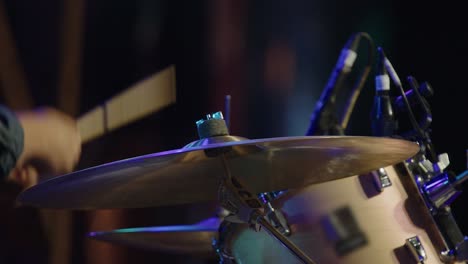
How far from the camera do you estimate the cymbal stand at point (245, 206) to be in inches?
30.3

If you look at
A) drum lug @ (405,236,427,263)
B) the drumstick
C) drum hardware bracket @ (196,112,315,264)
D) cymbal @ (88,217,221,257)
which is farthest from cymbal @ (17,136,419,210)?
the drumstick

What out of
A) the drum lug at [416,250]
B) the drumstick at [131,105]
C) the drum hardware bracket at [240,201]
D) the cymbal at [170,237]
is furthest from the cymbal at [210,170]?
the drumstick at [131,105]

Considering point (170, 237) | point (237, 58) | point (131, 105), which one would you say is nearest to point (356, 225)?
point (170, 237)

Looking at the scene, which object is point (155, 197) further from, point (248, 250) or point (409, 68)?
point (409, 68)

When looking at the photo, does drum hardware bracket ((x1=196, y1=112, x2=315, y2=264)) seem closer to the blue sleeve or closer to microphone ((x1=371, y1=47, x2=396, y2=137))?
the blue sleeve

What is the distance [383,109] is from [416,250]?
0.29 m

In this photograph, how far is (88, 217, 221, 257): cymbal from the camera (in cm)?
122

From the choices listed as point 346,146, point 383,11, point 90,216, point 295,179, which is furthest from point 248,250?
point 383,11

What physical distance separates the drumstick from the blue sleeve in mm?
809

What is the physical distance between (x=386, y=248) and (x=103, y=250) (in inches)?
35.1

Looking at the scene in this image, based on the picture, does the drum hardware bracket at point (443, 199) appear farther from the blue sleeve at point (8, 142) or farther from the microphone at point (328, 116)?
the blue sleeve at point (8, 142)

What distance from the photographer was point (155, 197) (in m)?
0.88

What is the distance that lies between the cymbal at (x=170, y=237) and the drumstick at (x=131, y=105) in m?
0.35

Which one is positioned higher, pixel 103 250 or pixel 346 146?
pixel 346 146
